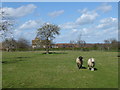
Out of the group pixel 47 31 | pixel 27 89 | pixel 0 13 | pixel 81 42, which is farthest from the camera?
pixel 81 42

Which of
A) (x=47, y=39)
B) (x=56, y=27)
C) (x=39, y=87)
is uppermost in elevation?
(x=56, y=27)

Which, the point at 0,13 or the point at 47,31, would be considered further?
the point at 47,31

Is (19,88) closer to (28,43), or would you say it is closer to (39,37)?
(39,37)

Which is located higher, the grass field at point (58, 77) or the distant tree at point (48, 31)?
the distant tree at point (48, 31)

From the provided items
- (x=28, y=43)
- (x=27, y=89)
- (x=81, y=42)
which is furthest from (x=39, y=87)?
(x=28, y=43)

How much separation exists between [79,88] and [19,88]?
3123 mm

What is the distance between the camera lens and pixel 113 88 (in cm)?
990

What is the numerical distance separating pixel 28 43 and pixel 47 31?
6221 cm

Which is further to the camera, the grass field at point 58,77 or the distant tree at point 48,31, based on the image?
the distant tree at point 48,31

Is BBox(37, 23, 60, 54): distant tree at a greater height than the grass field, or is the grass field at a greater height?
BBox(37, 23, 60, 54): distant tree

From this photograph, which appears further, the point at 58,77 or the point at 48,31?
the point at 48,31

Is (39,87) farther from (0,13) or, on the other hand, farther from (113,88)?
(0,13)

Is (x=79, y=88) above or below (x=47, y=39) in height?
below

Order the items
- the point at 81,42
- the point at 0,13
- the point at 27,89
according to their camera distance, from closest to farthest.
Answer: the point at 27,89 < the point at 0,13 < the point at 81,42
